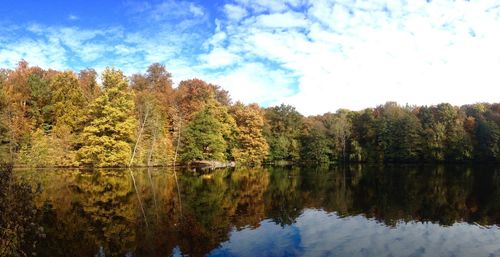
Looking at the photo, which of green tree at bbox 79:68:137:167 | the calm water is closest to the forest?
green tree at bbox 79:68:137:167

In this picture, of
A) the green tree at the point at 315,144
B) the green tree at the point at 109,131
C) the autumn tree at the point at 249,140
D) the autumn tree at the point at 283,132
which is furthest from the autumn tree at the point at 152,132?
the green tree at the point at 315,144

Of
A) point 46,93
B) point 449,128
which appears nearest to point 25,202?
point 46,93

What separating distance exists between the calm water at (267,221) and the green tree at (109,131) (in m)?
20.6

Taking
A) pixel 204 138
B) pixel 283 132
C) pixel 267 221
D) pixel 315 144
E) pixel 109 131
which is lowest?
pixel 267 221

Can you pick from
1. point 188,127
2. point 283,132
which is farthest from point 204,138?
point 283,132

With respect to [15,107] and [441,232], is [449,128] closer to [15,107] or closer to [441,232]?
[441,232]

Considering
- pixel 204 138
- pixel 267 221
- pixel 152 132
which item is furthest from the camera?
pixel 204 138

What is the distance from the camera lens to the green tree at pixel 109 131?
47.0 meters

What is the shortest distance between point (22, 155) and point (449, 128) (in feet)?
212

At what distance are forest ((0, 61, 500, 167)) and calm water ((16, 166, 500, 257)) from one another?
22882mm

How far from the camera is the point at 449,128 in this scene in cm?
6606

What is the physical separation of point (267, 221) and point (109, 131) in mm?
36907

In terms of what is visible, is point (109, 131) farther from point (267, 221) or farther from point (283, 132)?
point (267, 221)

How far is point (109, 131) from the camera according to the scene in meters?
48.7
